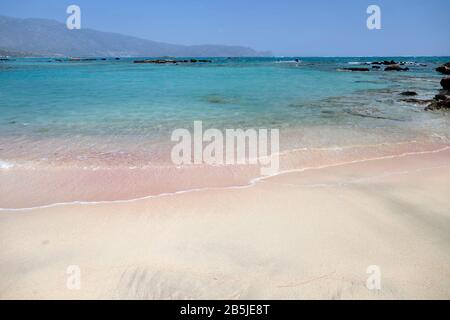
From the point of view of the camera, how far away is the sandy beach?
8.54 ft

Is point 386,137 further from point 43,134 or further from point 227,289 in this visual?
point 43,134

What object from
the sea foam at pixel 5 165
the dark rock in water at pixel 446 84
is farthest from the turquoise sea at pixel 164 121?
the dark rock in water at pixel 446 84

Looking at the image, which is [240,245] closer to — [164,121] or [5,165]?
[5,165]

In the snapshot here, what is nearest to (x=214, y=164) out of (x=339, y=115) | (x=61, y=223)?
(x=61, y=223)

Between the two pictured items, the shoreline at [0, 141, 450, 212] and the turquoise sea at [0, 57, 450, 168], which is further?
the turquoise sea at [0, 57, 450, 168]

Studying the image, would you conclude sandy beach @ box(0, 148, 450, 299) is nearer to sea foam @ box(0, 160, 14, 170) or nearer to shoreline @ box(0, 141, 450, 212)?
shoreline @ box(0, 141, 450, 212)

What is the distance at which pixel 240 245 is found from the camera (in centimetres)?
317

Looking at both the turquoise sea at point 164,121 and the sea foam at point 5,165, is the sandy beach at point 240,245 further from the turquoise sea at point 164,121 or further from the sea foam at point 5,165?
the turquoise sea at point 164,121

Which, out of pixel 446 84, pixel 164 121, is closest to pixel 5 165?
Result: pixel 164 121

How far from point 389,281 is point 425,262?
55cm

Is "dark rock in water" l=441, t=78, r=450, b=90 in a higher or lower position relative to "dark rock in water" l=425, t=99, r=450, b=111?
higher

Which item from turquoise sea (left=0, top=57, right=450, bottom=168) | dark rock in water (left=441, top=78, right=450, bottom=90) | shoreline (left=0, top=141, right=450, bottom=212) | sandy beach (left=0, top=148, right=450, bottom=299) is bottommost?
sandy beach (left=0, top=148, right=450, bottom=299)

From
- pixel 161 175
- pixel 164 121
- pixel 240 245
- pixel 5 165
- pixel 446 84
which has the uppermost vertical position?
pixel 446 84

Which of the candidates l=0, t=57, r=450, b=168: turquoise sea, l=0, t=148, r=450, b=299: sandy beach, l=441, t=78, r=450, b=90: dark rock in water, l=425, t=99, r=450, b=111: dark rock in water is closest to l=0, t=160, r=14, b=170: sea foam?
l=0, t=57, r=450, b=168: turquoise sea
